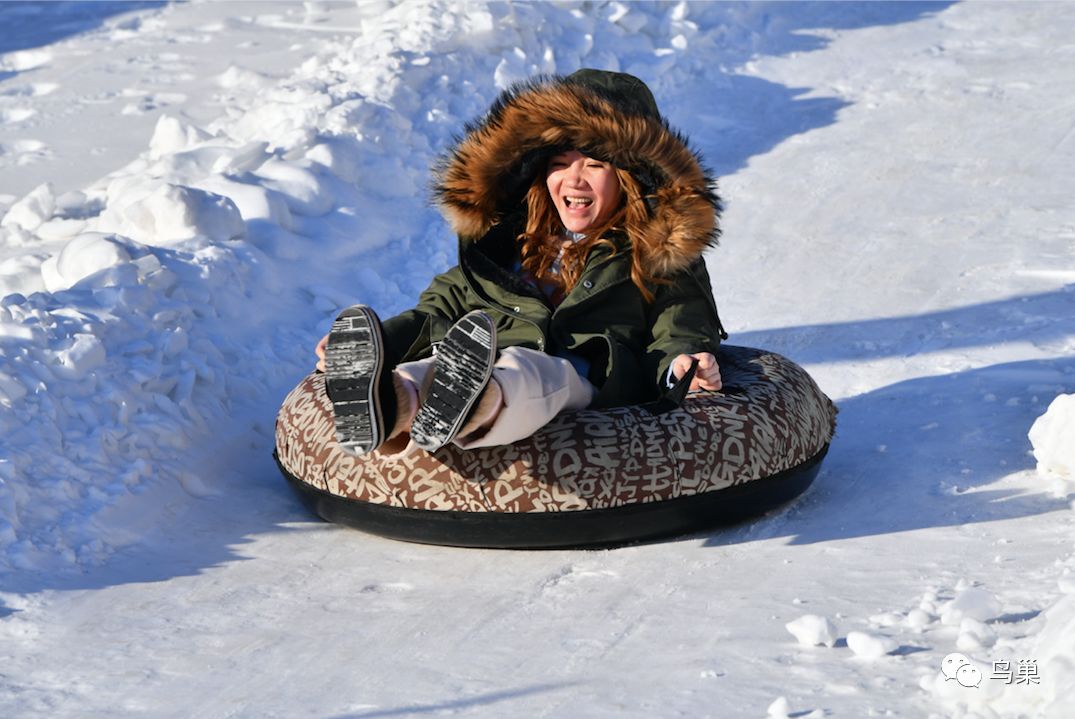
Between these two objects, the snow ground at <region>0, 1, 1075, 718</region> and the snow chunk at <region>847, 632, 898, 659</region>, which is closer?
the snow chunk at <region>847, 632, 898, 659</region>


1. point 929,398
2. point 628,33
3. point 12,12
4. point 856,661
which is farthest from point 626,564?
point 12,12

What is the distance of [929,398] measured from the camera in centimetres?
502

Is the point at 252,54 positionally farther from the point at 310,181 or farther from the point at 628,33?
the point at 310,181

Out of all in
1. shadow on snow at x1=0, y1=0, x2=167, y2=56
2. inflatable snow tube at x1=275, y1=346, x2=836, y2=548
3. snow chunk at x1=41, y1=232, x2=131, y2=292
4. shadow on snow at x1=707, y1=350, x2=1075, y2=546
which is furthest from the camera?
shadow on snow at x1=0, y1=0, x2=167, y2=56

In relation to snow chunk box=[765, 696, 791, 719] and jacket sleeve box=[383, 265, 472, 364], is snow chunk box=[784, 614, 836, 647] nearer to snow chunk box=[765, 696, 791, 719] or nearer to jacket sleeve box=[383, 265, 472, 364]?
snow chunk box=[765, 696, 791, 719]

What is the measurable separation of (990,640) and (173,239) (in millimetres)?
3899

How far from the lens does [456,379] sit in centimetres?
334

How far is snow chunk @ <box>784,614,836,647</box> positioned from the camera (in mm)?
3029

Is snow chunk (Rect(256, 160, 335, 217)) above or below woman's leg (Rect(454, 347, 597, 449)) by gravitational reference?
below

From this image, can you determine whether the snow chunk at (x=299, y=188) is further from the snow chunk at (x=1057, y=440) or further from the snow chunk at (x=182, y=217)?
the snow chunk at (x=1057, y=440)

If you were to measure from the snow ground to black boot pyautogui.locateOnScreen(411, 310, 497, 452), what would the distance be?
47 cm

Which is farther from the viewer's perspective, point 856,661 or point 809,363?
point 809,363

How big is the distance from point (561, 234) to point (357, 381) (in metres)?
1.28

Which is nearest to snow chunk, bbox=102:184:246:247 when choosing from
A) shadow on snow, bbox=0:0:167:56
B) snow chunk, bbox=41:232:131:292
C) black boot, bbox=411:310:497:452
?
snow chunk, bbox=41:232:131:292
